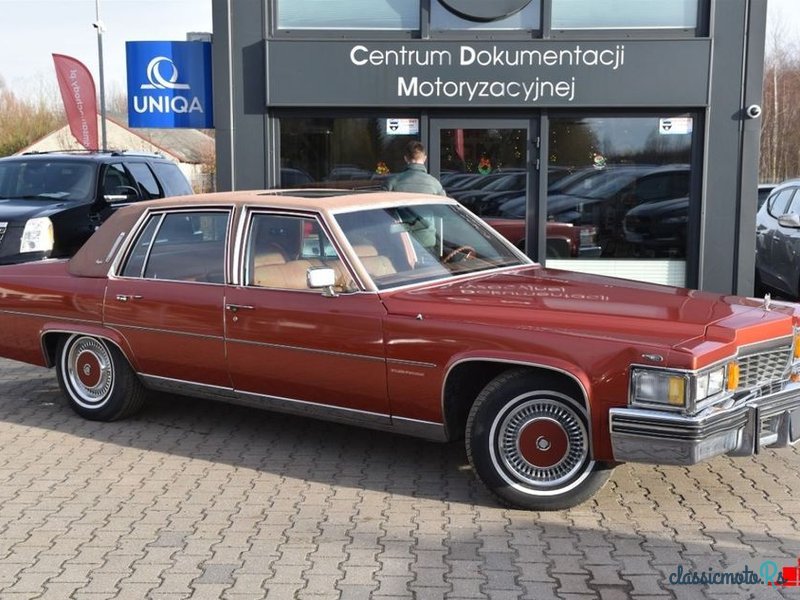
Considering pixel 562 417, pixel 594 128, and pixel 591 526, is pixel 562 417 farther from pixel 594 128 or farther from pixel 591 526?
pixel 594 128

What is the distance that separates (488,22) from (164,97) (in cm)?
374

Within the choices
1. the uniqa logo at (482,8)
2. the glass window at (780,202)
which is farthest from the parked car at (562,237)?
the glass window at (780,202)

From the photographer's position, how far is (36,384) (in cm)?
784

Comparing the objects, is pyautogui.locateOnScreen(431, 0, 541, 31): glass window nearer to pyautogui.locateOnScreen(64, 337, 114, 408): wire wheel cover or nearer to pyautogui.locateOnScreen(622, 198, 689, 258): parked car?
pyautogui.locateOnScreen(622, 198, 689, 258): parked car

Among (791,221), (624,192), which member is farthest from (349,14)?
(791,221)

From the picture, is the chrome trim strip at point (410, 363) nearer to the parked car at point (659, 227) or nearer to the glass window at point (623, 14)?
the parked car at point (659, 227)

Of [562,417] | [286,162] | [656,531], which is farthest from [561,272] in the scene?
[286,162]

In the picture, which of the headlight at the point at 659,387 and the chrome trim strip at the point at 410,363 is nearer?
the headlight at the point at 659,387

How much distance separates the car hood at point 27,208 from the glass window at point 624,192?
5.02 meters

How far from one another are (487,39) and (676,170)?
96.7 inches

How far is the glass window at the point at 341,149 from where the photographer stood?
10164mm

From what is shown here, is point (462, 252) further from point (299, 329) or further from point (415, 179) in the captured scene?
point (415, 179)

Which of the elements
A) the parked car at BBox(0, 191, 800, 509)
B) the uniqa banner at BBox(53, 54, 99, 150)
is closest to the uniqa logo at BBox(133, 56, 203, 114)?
the parked car at BBox(0, 191, 800, 509)

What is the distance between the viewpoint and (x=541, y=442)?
4695mm
